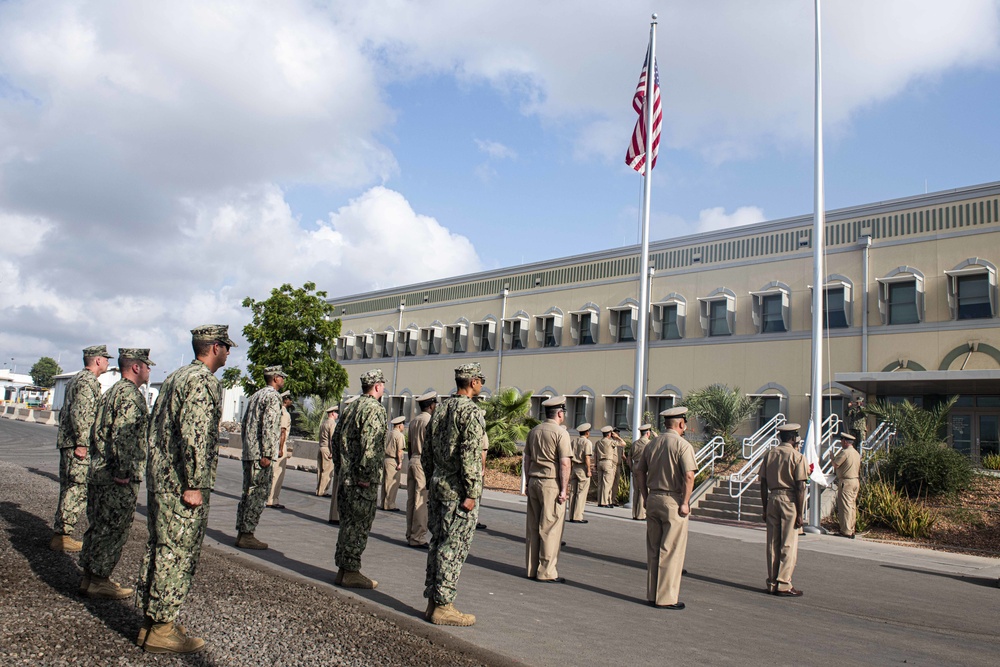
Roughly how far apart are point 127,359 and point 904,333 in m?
24.5

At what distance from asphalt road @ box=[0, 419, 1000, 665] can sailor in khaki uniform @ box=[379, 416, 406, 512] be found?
938 millimetres

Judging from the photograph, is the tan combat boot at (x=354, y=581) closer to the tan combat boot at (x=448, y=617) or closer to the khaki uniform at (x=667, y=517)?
the tan combat boot at (x=448, y=617)

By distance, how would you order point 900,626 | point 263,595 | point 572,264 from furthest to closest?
1. point 572,264
2. point 900,626
3. point 263,595

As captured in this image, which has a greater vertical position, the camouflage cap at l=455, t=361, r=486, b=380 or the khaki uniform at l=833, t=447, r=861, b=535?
the camouflage cap at l=455, t=361, r=486, b=380

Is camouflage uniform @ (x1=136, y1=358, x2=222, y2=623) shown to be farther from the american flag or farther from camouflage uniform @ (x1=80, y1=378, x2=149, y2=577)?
the american flag

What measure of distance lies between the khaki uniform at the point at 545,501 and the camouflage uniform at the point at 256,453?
128 inches

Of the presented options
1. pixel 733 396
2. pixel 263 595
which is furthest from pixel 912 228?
pixel 263 595

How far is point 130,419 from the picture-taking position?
6.80m

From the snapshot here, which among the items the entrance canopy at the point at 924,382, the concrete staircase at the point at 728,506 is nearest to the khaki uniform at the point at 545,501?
the concrete staircase at the point at 728,506

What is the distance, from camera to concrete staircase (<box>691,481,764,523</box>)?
18641 millimetres

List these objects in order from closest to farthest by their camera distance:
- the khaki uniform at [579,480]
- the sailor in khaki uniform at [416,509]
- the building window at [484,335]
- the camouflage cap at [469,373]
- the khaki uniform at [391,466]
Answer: the camouflage cap at [469,373] → the sailor in khaki uniform at [416,509] → the khaki uniform at [391,466] → the khaki uniform at [579,480] → the building window at [484,335]

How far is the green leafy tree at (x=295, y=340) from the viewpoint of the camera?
34406 millimetres

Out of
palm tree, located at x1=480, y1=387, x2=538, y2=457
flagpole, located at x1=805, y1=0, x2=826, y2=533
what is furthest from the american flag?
palm tree, located at x1=480, y1=387, x2=538, y2=457

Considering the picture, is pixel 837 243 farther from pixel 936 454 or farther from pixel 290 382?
pixel 290 382
